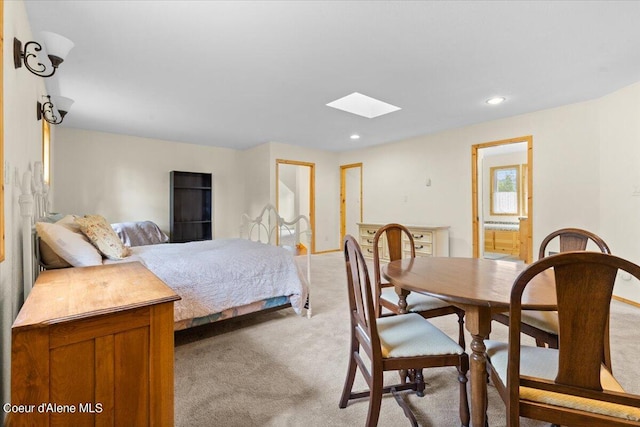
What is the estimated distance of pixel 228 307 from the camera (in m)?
2.35

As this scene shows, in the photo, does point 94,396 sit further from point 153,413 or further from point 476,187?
point 476,187

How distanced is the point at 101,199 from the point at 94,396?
498 cm

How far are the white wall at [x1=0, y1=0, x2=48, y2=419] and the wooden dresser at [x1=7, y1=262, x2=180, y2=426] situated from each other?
0.34 meters

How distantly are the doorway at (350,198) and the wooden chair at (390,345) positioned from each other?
16.6 feet

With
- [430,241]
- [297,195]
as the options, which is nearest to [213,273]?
[430,241]

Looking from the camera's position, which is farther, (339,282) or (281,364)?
(339,282)

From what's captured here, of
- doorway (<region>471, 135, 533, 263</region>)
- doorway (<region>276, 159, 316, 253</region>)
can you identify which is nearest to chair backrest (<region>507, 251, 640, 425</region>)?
doorway (<region>276, 159, 316, 253</region>)

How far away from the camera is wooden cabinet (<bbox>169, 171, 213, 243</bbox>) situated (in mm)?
5441

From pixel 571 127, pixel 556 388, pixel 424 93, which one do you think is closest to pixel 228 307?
pixel 556 388

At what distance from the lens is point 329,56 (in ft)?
7.98

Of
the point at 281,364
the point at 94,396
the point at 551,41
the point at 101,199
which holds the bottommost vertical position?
the point at 281,364

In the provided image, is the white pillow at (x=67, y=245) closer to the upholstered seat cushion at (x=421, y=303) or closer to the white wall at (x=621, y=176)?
the upholstered seat cushion at (x=421, y=303)

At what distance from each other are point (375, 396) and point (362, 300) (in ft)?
1.32

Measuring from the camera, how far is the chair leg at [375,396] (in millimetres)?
1248
